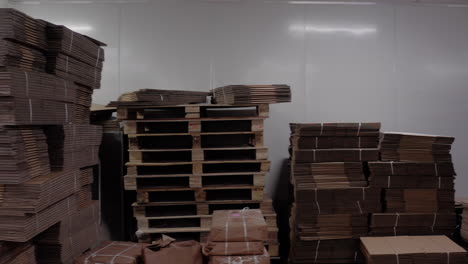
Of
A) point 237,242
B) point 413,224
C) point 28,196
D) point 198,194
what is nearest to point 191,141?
point 198,194

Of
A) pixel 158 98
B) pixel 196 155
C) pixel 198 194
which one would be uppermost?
pixel 158 98

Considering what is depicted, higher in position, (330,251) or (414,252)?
(414,252)

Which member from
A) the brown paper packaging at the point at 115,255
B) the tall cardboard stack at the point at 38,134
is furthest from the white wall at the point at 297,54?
the brown paper packaging at the point at 115,255

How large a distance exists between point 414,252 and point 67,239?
4.02 metres

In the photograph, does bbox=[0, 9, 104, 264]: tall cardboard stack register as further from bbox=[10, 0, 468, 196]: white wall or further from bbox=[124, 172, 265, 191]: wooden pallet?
bbox=[10, 0, 468, 196]: white wall

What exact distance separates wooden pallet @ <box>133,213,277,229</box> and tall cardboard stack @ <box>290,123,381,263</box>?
38cm

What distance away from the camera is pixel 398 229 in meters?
4.55

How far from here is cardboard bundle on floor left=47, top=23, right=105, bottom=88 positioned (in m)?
3.20

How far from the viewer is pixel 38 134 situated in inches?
120

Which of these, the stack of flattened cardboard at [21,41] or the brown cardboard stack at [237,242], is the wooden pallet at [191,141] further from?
the stack of flattened cardboard at [21,41]

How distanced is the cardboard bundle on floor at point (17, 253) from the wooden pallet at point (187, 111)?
6.78 feet

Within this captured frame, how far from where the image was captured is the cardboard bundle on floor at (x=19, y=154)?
2.70 metres

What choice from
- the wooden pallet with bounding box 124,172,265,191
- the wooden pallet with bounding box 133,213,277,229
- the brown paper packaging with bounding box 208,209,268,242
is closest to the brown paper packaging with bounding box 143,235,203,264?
the brown paper packaging with bounding box 208,209,268,242

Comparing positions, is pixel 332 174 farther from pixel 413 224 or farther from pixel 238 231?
pixel 238 231
